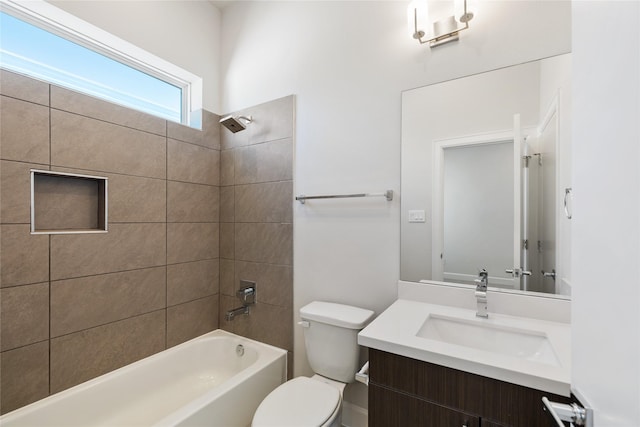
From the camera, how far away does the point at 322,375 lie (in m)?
1.67

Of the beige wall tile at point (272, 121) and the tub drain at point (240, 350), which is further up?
the beige wall tile at point (272, 121)

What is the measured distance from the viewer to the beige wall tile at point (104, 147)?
1541mm

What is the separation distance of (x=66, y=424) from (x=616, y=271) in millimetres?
2300

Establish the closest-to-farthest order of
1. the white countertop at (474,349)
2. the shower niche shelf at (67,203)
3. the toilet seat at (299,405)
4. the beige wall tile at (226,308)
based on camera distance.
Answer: the white countertop at (474,349)
the toilet seat at (299,405)
the shower niche shelf at (67,203)
the beige wall tile at (226,308)

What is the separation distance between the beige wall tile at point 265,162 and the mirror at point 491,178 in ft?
2.67

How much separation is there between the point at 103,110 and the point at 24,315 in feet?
3.81

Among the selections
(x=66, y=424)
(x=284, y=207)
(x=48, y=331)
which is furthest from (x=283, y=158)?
(x=66, y=424)

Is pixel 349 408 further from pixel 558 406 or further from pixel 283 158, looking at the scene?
pixel 283 158

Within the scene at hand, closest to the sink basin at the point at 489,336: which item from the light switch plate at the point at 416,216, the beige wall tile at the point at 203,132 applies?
the light switch plate at the point at 416,216

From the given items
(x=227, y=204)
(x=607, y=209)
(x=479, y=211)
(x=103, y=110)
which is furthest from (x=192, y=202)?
(x=607, y=209)

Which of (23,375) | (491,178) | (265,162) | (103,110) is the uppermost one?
(103,110)

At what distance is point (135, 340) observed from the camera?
1854 mm

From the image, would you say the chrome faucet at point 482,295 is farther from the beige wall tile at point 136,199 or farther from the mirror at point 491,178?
the beige wall tile at point 136,199

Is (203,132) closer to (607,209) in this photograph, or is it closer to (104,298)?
(104,298)
